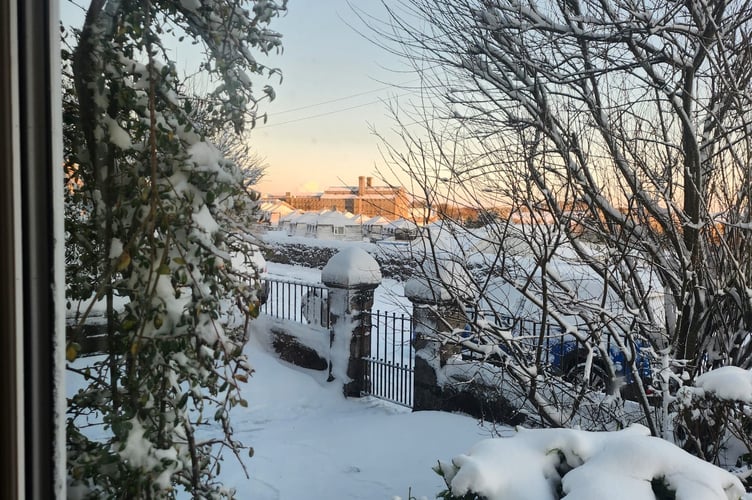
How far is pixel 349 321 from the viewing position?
3.64 meters

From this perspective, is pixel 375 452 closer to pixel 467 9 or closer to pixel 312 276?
pixel 312 276

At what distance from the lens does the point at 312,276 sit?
3.25 metres

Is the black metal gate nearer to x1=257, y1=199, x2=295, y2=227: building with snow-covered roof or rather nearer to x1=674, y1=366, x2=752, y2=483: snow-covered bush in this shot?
x1=674, y1=366, x2=752, y2=483: snow-covered bush

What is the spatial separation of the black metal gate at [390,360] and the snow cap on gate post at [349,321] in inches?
1.7

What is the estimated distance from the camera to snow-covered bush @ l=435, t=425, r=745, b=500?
85 centimetres

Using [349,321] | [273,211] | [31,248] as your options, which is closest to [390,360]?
A: [349,321]

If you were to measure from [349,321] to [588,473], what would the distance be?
9.21ft

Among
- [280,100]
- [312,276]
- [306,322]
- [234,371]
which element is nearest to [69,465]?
[234,371]

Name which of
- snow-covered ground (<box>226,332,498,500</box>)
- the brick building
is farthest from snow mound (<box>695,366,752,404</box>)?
the brick building

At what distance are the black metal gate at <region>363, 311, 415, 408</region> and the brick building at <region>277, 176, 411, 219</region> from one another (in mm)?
1325

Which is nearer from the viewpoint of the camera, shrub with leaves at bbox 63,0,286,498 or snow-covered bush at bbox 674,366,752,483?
shrub with leaves at bbox 63,0,286,498

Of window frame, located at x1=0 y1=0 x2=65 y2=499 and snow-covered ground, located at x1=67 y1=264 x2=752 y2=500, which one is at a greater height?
window frame, located at x1=0 y1=0 x2=65 y2=499

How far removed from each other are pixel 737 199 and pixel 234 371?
1.80m

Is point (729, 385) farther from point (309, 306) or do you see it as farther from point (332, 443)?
point (309, 306)
